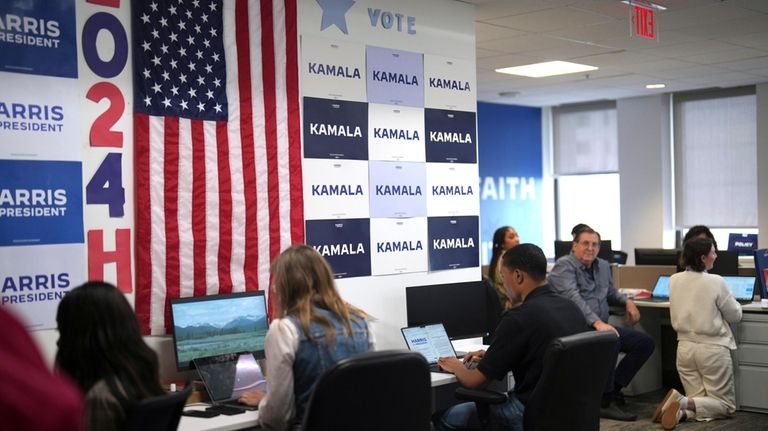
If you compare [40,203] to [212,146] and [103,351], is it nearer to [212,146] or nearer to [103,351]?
[212,146]

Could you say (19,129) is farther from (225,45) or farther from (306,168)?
(306,168)

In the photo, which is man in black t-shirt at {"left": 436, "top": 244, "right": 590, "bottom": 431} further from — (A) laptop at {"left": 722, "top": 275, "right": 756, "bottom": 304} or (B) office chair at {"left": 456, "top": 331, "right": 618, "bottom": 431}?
(A) laptop at {"left": 722, "top": 275, "right": 756, "bottom": 304}

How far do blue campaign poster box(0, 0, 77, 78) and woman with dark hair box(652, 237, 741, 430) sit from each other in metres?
4.41

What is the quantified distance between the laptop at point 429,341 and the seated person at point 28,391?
3799mm

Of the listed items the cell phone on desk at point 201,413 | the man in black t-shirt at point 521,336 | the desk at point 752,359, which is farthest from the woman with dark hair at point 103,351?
the desk at point 752,359

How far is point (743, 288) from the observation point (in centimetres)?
685

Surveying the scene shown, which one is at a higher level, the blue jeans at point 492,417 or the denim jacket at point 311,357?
the denim jacket at point 311,357

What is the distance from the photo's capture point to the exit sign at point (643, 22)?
573 centimetres

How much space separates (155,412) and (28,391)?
6.25 ft

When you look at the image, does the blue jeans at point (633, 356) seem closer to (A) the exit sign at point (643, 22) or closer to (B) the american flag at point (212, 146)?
(A) the exit sign at point (643, 22)

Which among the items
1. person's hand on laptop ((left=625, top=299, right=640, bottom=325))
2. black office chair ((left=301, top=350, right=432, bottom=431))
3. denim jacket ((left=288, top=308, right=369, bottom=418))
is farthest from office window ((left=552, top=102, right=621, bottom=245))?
black office chair ((left=301, top=350, right=432, bottom=431))

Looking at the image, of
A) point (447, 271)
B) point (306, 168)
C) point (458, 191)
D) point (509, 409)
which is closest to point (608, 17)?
point (458, 191)

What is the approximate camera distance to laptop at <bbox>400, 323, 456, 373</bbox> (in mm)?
4551

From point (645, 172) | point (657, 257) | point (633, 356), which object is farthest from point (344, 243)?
point (645, 172)
